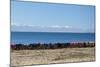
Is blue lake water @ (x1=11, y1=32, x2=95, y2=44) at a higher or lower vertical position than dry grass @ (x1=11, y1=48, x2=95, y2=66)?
higher

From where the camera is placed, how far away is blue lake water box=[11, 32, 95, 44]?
2818 mm

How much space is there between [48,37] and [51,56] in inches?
9.9

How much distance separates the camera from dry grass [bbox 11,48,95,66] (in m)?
2.82

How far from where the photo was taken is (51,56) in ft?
9.78

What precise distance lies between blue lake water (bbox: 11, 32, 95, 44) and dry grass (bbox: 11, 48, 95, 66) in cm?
13

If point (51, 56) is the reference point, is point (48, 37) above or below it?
above

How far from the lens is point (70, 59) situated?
3.10m

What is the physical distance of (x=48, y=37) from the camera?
9.68 feet

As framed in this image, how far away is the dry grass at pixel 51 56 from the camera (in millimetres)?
2824

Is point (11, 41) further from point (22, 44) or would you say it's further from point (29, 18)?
point (29, 18)

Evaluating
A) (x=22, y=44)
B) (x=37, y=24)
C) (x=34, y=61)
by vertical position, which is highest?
(x=37, y=24)

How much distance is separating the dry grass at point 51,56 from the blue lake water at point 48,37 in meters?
0.13
